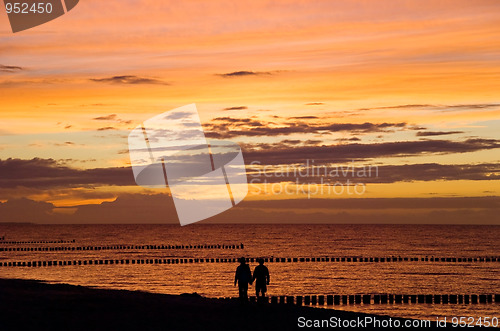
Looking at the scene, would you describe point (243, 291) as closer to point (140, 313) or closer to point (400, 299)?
point (140, 313)

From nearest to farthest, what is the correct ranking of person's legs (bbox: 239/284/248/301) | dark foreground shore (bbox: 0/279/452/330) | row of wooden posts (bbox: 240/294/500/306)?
dark foreground shore (bbox: 0/279/452/330)
person's legs (bbox: 239/284/248/301)
row of wooden posts (bbox: 240/294/500/306)

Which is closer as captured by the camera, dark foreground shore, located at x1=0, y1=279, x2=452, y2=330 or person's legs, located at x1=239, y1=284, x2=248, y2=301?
dark foreground shore, located at x1=0, y1=279, x2=452, y2=330

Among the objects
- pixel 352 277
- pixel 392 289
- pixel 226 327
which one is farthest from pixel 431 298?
pixel 226 327

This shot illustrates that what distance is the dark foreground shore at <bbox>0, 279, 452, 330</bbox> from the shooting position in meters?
24.1

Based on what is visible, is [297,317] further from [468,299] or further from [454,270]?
[454,270]

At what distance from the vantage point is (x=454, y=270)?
76.1 m

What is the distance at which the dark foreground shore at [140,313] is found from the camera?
2412cm

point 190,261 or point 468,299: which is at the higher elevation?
point 468,299

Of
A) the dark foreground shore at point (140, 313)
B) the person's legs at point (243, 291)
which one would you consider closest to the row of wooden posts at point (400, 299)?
the dark foreground shore at point (140, 313)

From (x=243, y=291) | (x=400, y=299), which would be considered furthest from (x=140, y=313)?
(x=400, y=299)

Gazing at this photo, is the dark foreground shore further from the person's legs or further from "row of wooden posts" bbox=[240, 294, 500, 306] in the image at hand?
"row of wooden posts" bbox=[240, 294, 500, 306]

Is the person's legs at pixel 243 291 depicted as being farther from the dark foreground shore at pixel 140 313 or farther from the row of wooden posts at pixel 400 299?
the row of wooden posts at pixel 400 299

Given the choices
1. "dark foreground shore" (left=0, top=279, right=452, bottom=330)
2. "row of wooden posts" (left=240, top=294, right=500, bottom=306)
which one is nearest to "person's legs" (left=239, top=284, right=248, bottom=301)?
"dark foreground shore" (left=0, top=279, right=452, bottom=330)

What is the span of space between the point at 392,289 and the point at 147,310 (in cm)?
3403
